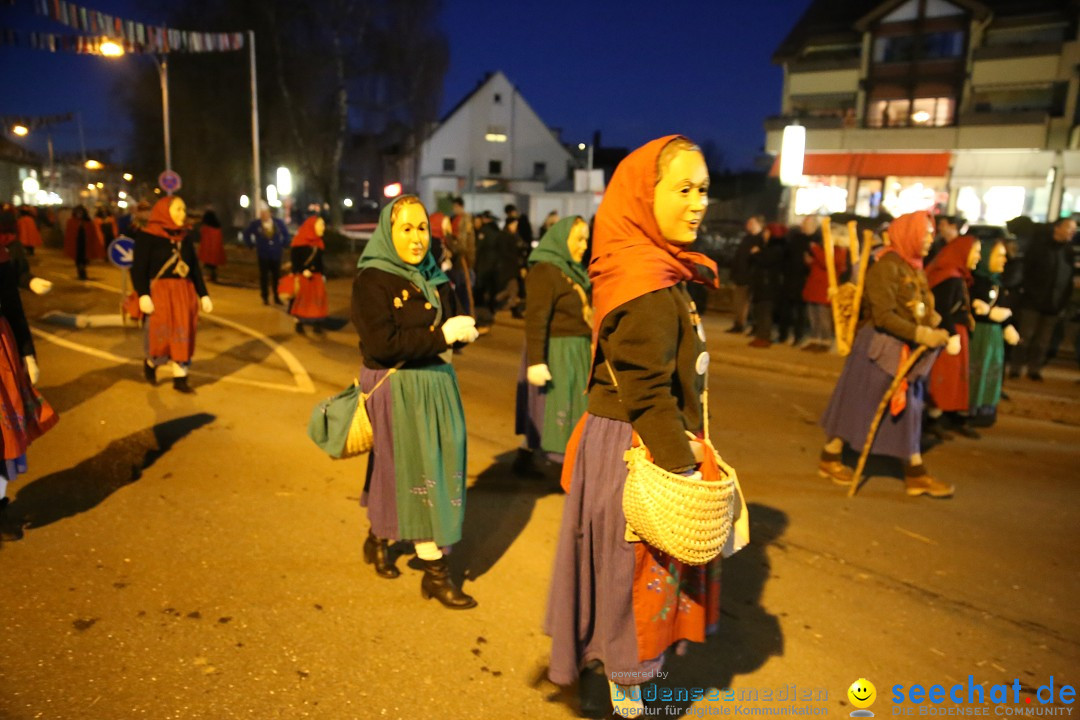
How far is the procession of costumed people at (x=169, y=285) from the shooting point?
777cm

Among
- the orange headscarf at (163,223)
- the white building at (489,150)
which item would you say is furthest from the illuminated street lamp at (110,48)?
the white building at (489,150)

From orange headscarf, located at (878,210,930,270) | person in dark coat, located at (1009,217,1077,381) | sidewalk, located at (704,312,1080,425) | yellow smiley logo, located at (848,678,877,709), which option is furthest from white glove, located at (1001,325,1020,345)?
yellow smiley logo, located at (848,678,877,709)

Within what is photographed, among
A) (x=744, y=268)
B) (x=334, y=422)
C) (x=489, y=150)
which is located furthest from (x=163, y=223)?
(x=489, y=150)

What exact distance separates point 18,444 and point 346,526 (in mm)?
1870

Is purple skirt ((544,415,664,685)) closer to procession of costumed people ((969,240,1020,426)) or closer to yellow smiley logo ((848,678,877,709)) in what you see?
yellow smiley logo ((848,678,877,709))

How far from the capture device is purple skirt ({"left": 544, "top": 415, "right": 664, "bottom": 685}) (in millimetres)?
2842

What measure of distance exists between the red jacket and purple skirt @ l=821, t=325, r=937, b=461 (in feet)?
21.1

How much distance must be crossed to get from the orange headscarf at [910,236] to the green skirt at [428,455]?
3.38m

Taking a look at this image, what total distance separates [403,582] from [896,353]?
3.66 metres

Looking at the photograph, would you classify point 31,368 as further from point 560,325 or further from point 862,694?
point 862,694

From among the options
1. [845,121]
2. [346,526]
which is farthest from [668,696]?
[845,121]

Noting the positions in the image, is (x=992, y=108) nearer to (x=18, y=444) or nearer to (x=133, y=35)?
(x=133, y=35)

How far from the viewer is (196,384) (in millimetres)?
8781

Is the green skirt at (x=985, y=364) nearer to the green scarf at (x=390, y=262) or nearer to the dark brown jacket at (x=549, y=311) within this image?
the dark brown jacket at (x=549, y=311)
